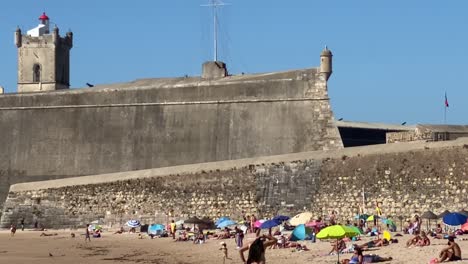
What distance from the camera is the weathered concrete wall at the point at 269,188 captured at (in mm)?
30359

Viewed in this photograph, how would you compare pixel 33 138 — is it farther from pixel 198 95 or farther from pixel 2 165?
pixel 198 95

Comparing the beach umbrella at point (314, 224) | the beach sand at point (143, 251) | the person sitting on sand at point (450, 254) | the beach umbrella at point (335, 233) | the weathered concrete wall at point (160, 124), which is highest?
the weathered concrete wall at point (160, 124)

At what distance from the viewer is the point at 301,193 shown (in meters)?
32.5

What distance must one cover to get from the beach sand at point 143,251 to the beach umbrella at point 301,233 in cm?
32

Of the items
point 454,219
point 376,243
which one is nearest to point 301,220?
point 376,243

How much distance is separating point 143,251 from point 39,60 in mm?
33453

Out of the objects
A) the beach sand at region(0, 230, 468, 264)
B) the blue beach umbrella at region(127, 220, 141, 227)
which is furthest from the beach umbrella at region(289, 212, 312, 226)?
the blue beach umbrella at region(127, 220, 141, 227)

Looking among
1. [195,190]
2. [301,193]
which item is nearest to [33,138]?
[195,190]

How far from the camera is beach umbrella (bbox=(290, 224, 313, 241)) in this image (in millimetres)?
26250

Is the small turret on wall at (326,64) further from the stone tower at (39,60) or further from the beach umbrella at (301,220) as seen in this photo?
the stone tower at (39,60)

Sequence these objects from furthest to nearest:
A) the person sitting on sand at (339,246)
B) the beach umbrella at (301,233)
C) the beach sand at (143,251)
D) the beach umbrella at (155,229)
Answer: the beach umbrella at (155,229) → the beach umbrella at (301,233) → the person sitting on sand at (339,246) → the beach sand at (143,251)

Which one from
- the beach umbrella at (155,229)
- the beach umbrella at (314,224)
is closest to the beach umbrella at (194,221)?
the beach umbrella at (155,229)

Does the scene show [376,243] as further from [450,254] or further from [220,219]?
[220,219]

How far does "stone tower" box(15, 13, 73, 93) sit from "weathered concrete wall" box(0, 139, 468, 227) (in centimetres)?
2265
